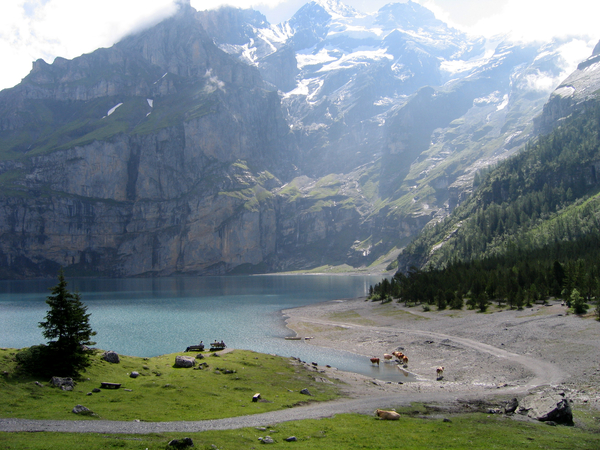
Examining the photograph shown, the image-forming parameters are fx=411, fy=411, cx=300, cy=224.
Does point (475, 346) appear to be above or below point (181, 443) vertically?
below

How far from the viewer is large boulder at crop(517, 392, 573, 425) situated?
2627cm

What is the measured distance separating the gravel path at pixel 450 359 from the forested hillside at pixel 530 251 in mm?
11278

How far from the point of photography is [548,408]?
2725 cm

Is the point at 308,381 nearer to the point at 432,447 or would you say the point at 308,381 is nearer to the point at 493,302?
the point at 432,447

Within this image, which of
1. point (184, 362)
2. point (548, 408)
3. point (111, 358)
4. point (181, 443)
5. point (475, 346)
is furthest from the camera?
point (475, 346)

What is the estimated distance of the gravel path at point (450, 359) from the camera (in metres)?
26.6

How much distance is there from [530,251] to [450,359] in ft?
311

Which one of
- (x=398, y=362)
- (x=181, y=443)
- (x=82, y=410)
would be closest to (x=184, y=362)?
(x=82, y=410)

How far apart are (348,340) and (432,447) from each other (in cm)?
5534

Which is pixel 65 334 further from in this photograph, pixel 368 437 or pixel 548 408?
pixel 548 408

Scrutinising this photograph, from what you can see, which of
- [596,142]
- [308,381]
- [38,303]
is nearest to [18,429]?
[308,381]

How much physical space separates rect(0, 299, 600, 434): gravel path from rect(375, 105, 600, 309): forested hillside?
1128 cm

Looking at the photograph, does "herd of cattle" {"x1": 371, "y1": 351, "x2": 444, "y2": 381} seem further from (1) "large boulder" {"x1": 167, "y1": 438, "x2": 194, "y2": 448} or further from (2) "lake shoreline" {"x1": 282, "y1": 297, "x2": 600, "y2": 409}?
(1) "large boulder" {"x1": 167, "y1": 438, "x2": 194, "y2": 448}

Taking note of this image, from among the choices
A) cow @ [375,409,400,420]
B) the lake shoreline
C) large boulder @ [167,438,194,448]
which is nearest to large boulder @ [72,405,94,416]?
large boulder @ [167,438,194,448]
